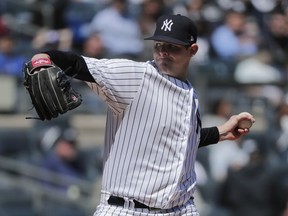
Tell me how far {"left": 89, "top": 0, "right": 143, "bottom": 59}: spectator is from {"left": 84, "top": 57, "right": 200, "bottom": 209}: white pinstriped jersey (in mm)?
5955

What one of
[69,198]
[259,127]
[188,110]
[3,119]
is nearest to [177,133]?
[188,110]

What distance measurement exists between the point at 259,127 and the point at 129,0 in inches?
110

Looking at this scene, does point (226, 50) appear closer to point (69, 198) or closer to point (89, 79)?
point (69, 198)

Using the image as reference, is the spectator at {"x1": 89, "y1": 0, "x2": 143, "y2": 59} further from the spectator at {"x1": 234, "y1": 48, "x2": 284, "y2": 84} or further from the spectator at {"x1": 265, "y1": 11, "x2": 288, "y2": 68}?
the spectator at {"x1": 265, "y1": 11, "x2": 288, "y2": 68}

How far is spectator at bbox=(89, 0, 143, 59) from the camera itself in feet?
33.9

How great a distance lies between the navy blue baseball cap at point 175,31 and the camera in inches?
163

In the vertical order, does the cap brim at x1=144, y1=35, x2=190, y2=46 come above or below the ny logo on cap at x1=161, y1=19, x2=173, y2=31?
below

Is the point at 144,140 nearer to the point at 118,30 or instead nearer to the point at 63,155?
the point at 63,155

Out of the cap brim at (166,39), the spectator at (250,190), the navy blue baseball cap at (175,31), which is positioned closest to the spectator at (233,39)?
the spectator at (250,190)

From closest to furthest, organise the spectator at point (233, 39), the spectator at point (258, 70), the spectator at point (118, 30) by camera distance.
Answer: the spectator at point (118, 30) < the spectator at point (258, 70) < the spectator at point (233, 39)

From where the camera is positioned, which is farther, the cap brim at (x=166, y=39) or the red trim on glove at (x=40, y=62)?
the cap brim at (x=166, y=39)

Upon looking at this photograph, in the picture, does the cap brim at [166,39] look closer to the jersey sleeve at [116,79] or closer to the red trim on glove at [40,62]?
the jersey sleeve at [116,79]

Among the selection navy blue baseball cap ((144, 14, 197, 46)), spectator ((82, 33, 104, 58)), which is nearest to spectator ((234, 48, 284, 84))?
spectator ((82, 33, 104, 58))

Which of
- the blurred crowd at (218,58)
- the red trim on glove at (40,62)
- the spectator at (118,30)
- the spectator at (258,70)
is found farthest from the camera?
the spectator at (258,70)
